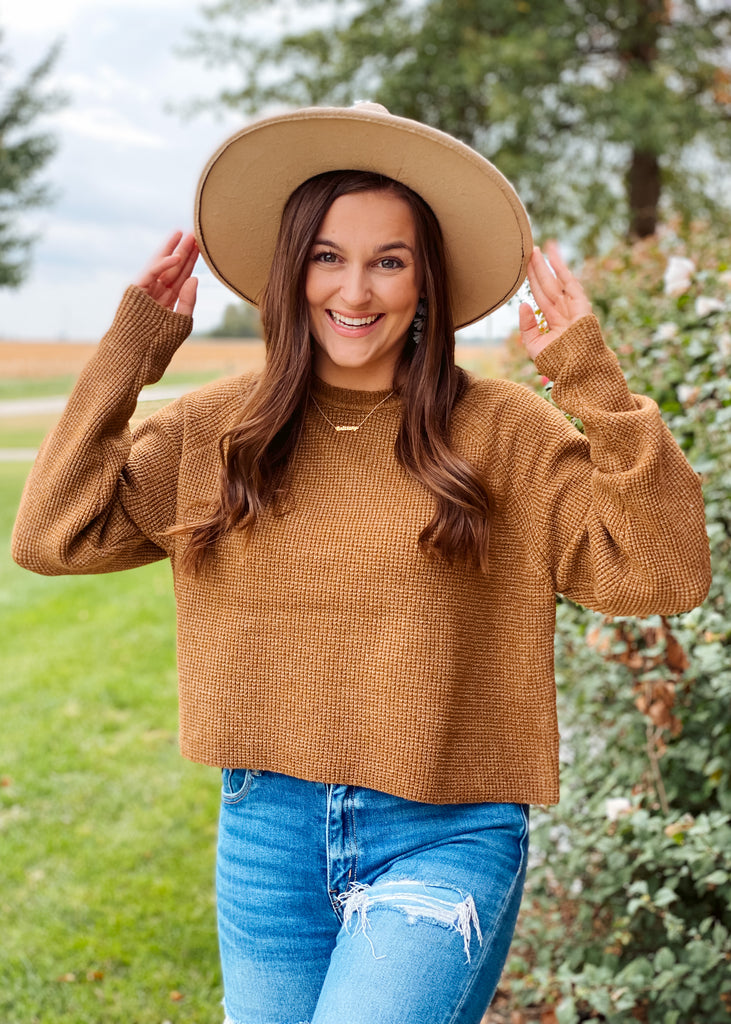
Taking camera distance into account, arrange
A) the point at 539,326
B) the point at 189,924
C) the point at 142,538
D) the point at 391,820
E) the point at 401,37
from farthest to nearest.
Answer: the point at 401,37 < the point at 189,924 < the point at 142,538 < the point at 539,326 < the point at 391,820

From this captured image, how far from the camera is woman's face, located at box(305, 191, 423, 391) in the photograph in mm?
2021

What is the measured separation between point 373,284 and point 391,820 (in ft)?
3.21

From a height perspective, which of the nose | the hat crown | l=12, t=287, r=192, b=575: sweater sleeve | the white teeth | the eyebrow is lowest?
l=12, t=287, r=192, b=575: sweater sleeve

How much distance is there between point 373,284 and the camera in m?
2.02

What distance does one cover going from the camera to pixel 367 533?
76.3 inches

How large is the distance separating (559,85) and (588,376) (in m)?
10.5

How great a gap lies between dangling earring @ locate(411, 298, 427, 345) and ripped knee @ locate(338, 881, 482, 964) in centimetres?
103

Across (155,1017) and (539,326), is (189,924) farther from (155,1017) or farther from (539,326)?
(539,326)

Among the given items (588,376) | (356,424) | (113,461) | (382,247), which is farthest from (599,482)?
(113,461)

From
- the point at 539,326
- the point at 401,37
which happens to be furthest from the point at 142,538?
the point at 401,37

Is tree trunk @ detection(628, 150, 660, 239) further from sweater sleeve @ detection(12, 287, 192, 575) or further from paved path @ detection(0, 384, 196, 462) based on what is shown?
sweater sleeve @ detection(12, 287, 192, 575)

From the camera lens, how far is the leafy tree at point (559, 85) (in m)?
10.9

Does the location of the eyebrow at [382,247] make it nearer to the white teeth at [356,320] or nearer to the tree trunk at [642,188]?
the white teeth at [356,320]

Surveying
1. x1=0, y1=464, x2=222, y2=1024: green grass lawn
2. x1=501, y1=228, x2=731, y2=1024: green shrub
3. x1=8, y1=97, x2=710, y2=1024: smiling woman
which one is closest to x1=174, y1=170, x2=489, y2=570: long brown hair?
x1=8, y1=97, x2=710, y2=1024: smiling woman
